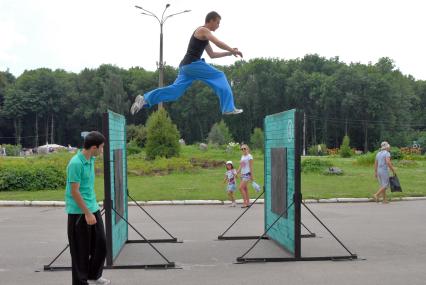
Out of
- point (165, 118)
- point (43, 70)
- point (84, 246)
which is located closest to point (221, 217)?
point (84, 246)

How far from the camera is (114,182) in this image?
854 cm

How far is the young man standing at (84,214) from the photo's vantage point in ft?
20.3

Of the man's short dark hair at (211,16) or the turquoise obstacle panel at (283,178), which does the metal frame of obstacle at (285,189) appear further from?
the man's short dark hair at (211,16)

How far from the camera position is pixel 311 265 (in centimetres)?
816

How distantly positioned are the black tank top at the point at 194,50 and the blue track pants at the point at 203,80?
2.7 inches

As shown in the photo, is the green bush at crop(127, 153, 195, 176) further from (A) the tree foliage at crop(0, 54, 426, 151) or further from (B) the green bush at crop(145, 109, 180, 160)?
(A) the tree foliage at crop(0, 54, 426, 151)

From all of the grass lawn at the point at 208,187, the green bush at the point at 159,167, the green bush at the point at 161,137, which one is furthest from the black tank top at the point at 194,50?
the green bush at the point at 161,137

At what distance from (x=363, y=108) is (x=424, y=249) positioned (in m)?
77.4

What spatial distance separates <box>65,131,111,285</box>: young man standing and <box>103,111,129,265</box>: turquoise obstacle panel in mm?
1436

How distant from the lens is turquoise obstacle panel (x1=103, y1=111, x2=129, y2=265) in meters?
7.94

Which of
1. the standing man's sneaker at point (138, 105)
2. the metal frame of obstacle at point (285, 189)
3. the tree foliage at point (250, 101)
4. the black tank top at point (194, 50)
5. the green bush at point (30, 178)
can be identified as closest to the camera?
the black tank top at point (194, 50)

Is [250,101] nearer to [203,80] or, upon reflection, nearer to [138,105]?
[138,105]

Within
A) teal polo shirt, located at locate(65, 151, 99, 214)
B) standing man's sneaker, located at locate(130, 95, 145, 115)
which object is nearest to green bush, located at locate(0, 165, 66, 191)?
standing man's sneaker, located at locate(130, 95, 145, 115)

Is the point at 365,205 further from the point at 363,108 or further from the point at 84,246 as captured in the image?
the point at 363,108
